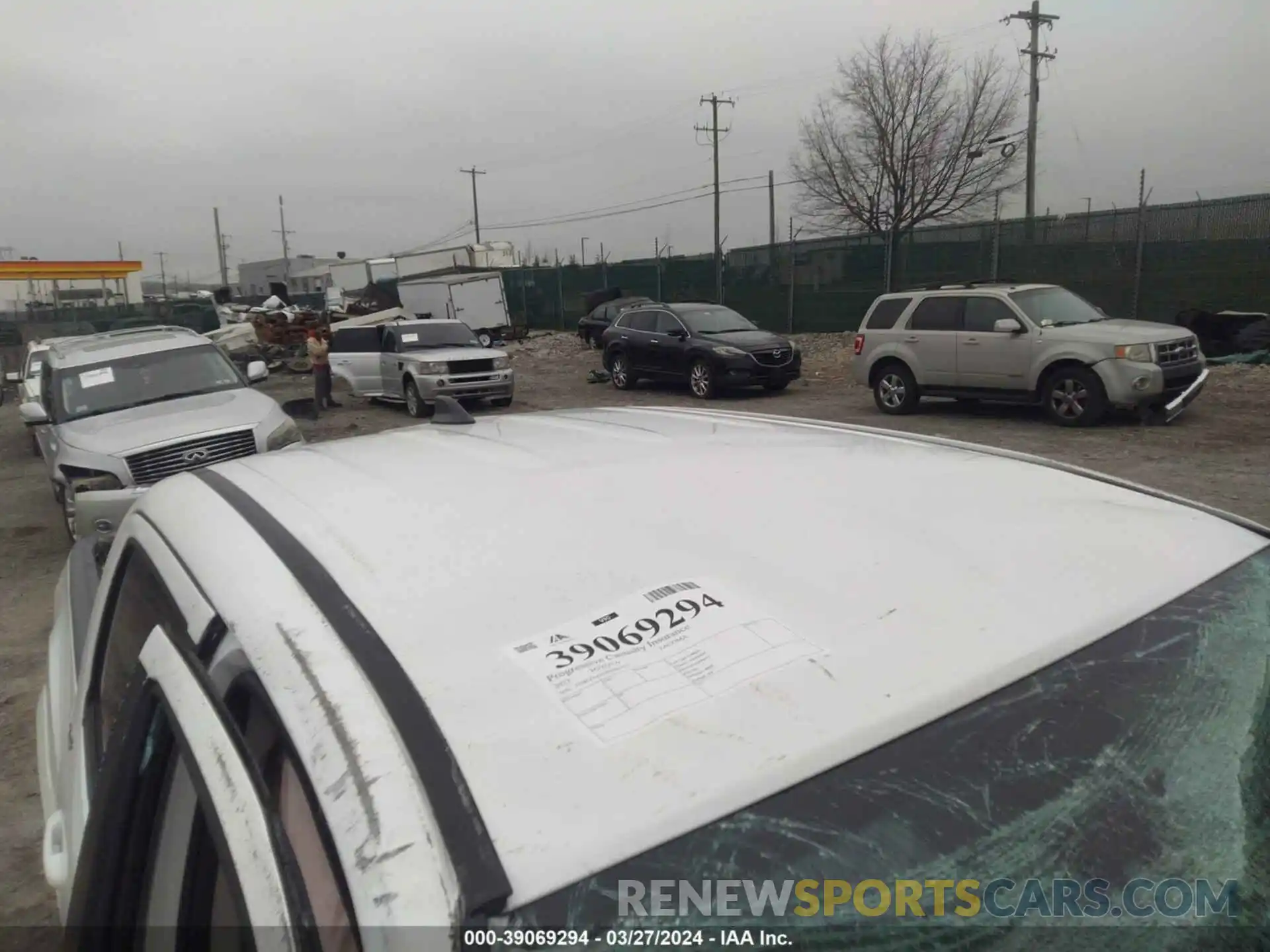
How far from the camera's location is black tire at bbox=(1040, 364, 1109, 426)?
11.2m

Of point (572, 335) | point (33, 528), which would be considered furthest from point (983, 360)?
point (572, 335)

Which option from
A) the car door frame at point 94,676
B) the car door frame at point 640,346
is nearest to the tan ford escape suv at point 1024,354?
the car door frame at point 640,346

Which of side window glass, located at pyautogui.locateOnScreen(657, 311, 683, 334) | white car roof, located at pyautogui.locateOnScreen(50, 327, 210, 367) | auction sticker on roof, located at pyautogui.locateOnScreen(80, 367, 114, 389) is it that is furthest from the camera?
side window glass, located at pyautogui.locateOnScreen(657, 311, 683, 334)

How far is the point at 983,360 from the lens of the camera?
12289 millimetres

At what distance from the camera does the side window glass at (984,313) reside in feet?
39.6

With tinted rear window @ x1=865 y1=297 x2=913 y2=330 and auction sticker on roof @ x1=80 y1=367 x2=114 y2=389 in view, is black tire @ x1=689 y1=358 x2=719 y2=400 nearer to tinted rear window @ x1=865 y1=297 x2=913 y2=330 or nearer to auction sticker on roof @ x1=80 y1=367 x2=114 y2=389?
tinted rear window @ x1=865 y1=297 x2=913 y2=330

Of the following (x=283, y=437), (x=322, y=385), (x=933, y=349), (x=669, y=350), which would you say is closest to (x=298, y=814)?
(x=283, y=437)

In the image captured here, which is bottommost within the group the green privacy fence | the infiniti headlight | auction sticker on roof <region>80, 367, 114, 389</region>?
the infiniti headlight

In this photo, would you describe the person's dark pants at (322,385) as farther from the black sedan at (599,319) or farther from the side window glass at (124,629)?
the side window glass at (124,629)

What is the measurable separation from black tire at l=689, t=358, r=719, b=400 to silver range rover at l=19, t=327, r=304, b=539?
8.46 m

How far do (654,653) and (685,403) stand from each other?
15.3 meters

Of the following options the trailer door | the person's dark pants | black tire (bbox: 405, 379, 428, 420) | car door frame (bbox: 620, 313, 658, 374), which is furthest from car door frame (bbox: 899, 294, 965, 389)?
the trailer door

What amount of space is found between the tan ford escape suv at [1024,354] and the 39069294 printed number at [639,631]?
11.2 m

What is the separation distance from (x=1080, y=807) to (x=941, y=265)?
21880 mm
